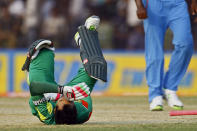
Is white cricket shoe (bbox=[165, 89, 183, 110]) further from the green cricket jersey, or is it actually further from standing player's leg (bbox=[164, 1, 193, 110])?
the green cricket jersey

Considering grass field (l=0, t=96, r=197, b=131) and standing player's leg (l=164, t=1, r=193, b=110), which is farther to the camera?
standing player's leg (l=164, t=1, r=193, b=110)

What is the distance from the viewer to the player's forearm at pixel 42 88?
6473 millimetres

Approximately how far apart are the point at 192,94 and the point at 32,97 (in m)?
7.41

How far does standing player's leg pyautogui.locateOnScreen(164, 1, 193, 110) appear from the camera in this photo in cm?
876

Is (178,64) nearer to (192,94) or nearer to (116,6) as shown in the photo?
(192,94)

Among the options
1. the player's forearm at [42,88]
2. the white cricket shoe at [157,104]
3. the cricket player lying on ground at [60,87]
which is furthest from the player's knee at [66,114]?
the white cricket shoe at [157,104]

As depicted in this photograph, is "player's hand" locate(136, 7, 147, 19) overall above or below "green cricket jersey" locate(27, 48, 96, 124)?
above

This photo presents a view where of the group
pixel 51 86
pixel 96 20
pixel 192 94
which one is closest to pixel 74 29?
pixel 192 94

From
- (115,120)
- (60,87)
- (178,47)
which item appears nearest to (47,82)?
(60,87)

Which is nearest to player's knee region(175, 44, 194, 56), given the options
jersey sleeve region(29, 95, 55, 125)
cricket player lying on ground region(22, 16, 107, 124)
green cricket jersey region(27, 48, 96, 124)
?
cricket player lying on ground region(22, 16, 107, 124)

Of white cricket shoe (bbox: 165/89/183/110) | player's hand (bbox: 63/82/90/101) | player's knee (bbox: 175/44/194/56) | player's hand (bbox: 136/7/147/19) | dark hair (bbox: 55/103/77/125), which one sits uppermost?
player's hand (bbox: 136/7/147/19)

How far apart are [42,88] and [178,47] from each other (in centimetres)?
291

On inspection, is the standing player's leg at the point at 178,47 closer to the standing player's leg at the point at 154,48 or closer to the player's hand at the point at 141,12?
the standing player's leg at the point at 154,48

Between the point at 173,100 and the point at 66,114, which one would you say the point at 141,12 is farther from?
the point at 66,114
